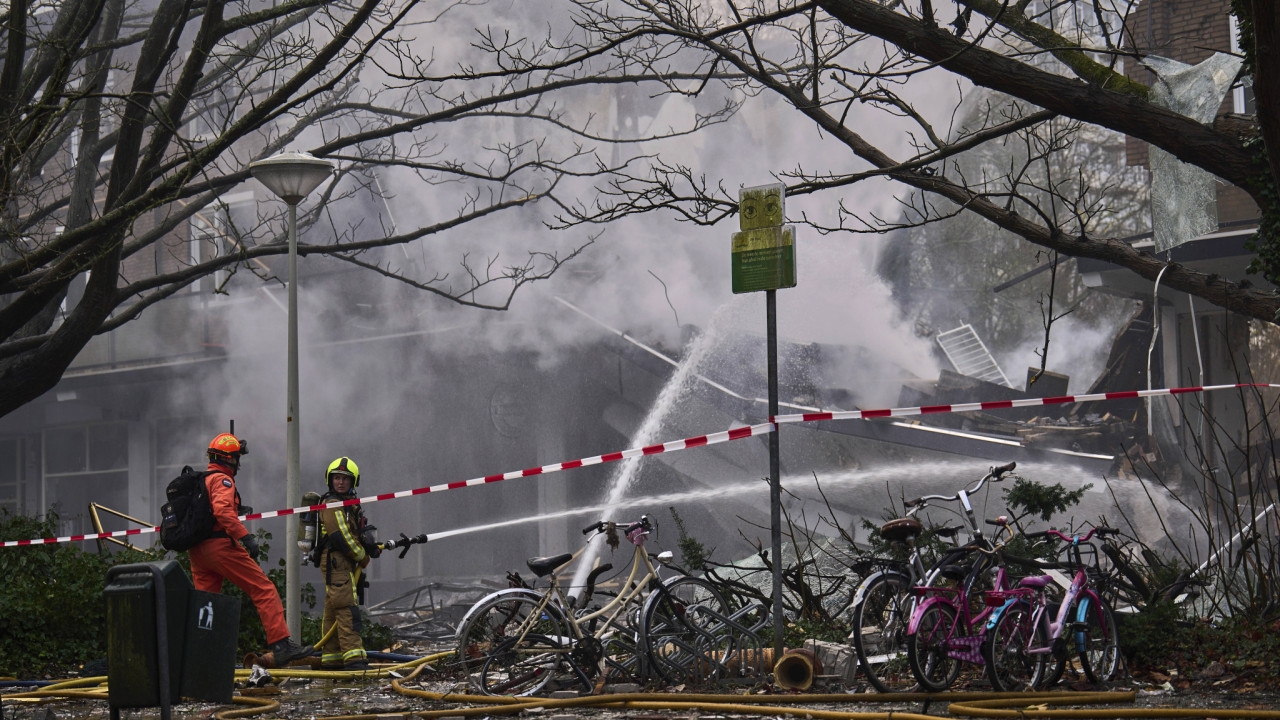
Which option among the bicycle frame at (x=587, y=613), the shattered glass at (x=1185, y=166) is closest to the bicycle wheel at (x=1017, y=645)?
the bicycle frame at (x=587, y=613)

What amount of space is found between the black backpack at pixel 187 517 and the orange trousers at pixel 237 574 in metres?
0.10

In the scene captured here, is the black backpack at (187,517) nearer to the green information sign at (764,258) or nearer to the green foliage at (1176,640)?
the green information sign at (764,258)

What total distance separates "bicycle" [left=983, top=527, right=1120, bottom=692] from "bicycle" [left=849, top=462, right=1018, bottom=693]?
0.31 meters

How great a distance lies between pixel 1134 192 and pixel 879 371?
771 centimetres

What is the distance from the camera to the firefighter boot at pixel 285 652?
7.50 m

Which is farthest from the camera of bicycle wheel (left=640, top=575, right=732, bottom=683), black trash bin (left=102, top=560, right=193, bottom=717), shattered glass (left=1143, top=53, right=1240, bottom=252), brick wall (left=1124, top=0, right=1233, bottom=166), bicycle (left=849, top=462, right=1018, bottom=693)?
brick wall (left=1124, top=0, right=1233, bottom=166)

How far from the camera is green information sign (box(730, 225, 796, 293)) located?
622cm

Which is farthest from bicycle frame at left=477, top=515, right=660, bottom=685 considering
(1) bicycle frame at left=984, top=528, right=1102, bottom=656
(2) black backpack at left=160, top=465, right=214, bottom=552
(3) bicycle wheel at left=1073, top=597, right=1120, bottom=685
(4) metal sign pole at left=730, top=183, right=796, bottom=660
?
(2) black backpack at left=160, top=465, right=214, bottom=552

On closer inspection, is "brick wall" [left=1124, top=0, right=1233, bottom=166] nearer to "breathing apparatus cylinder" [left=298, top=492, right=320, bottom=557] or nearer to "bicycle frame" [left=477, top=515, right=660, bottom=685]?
"bicycle frame" [left=477, top=515, right=660, bottom=685]

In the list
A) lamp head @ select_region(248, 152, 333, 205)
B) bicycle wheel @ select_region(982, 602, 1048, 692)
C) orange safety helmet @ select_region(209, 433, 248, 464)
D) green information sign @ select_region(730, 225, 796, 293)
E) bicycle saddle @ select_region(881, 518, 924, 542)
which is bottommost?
bicycle wheel @ select_region(982, 602, 1048, 692)

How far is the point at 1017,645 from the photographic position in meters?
5.66

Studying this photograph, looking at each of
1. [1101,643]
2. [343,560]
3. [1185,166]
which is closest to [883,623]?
[1101,643]

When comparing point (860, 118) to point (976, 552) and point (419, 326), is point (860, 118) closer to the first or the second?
point (419, 326)

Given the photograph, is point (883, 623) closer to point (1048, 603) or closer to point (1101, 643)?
point (1048, 603)
